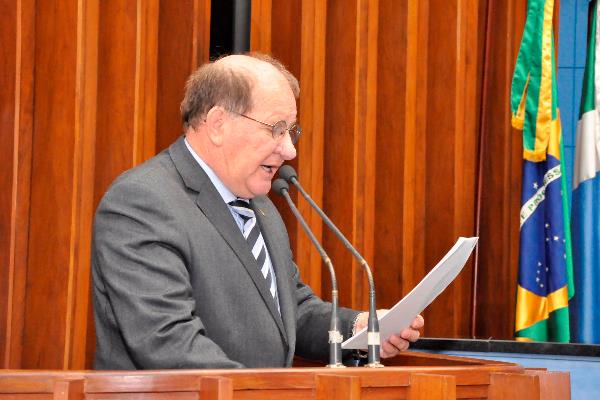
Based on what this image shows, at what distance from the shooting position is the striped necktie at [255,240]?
2.82 metres

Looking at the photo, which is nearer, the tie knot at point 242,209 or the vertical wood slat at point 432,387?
the vertical wood slat at point 432,387

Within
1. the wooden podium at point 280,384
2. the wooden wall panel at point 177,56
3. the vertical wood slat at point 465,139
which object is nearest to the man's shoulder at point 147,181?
the wooden podium at point 280,384

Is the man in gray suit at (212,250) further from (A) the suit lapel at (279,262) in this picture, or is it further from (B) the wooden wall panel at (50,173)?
(B) the wooden wall panel at (50,173)

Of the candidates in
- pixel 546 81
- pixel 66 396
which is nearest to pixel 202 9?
pixel 546 81

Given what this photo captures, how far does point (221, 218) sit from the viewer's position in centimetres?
264

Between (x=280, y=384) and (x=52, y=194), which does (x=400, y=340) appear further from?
(x=52, y=194)

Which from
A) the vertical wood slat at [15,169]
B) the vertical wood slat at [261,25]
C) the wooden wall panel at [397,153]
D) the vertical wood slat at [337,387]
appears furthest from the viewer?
the wooden wall panel at [397,153]

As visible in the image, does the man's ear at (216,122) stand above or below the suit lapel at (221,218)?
above

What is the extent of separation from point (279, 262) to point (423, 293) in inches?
21.1

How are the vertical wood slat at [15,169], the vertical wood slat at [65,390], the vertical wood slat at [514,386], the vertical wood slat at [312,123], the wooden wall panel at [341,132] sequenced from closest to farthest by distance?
the vertical wood slat at [65,390], the vertical wood slat at [514,386], the vertical wood slat at [15,169], the vertical wood slat at [312,123], the wooden wall panel at [341,132]

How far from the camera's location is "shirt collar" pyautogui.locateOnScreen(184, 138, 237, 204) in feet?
9.09

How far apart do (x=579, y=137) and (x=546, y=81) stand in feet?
0.99

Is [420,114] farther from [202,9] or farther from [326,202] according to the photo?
[202,9]

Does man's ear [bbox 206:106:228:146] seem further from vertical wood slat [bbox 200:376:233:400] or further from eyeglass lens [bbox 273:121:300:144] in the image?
vertical wood slat [bbox 200:376:233:400]
